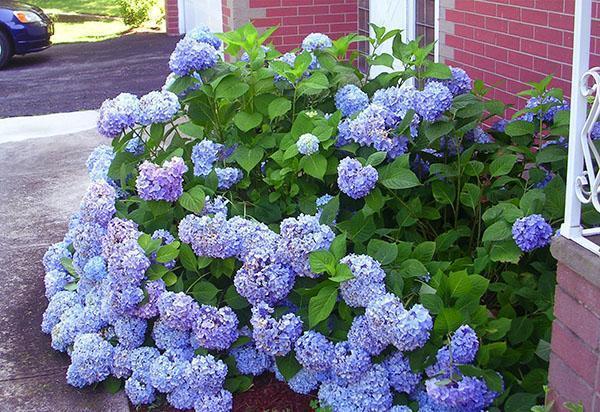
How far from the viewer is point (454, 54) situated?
612cm

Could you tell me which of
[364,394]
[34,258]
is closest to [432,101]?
[364,394]

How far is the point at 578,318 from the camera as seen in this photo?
101 inches

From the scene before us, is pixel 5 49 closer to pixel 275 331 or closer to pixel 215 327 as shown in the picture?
pixel 215 327

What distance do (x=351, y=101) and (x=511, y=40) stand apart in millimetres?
1674

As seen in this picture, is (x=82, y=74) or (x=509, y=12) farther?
(x=82, y=74)

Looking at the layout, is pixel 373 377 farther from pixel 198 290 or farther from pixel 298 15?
pixel 298 15

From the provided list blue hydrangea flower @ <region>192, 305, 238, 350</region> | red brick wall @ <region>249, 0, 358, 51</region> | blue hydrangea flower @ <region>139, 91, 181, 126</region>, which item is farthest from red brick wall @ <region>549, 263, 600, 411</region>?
red brick wall @ <region>249, 0, 358, 51</region>

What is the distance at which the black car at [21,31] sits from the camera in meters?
14.3

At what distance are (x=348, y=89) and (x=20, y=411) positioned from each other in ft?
6.60

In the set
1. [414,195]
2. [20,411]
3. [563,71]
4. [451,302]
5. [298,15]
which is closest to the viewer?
[451,302]


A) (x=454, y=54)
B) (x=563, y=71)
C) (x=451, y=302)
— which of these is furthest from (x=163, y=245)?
(x=454, y=54)

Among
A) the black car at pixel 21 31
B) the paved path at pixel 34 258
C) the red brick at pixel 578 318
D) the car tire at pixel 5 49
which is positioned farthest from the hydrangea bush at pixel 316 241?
the black car at pixel 21 31

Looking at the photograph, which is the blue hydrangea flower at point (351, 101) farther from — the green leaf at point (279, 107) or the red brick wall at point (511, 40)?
the red brick wall at point (511, 40)

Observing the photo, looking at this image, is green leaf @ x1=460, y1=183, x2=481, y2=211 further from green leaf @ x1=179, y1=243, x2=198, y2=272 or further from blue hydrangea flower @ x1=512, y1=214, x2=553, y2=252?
green leaf @ x1=179, y1=243, x2=198, y2=272
